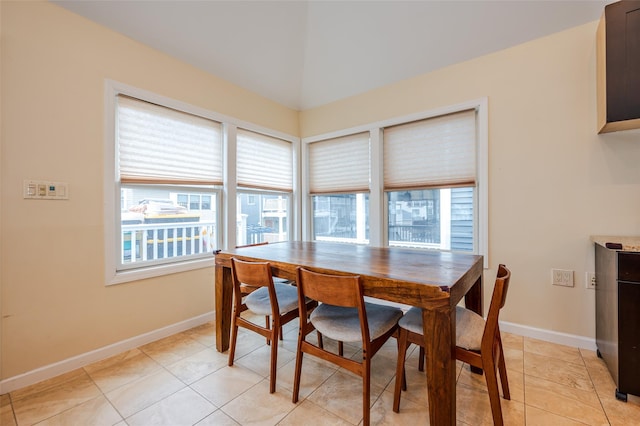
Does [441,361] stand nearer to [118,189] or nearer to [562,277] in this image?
[562,277]

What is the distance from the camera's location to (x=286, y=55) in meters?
2.96

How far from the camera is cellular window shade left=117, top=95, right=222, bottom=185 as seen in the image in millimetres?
2176

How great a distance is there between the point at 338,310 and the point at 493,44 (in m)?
2.63

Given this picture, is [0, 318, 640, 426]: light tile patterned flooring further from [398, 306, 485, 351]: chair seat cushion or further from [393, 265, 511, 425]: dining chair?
[398, 306, 485, 351]: chair seat cushion

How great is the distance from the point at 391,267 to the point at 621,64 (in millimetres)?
1995

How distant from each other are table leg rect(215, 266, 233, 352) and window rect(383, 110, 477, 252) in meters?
1.90

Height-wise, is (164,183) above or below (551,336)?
above

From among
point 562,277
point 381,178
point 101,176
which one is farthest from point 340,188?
point 101,176

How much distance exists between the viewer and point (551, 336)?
217 centimetres

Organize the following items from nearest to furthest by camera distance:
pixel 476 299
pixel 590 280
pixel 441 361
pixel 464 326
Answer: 1. pixel 441 361
2. pixel 464 326
3. pixel 476 299
4. pixel 590 280

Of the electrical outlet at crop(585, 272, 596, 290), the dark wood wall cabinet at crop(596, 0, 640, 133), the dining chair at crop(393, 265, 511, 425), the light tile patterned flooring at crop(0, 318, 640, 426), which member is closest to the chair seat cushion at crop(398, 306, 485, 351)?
the dining chair at crop(393, 265, 511, 425)

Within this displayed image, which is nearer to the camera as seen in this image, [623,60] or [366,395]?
[366,395]

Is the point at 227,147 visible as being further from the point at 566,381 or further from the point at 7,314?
the point at 566,381

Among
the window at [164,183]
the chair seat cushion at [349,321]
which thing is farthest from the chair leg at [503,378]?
the window at [164,183]
